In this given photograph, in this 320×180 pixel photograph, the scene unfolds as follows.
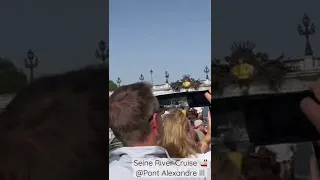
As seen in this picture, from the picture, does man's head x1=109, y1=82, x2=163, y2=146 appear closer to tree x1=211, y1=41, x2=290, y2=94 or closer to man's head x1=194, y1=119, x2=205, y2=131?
man's head x1=194, y1=119, x2=205, y2=131

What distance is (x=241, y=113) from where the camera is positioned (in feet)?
8.31

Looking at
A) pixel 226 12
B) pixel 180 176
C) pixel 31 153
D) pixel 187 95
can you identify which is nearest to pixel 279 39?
pixel 226 12

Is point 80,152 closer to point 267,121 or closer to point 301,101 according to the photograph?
point 267,121

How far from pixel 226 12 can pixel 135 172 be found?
0.99 metres

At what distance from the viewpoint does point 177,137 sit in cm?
282

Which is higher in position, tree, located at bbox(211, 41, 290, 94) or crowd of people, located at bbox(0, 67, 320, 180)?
tree, located at bbox(211, 41, 290, 94)

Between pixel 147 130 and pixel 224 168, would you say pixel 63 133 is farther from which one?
pixel 224 168

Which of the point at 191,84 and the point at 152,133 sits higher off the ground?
the point at 191,84

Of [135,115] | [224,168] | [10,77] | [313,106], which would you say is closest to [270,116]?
[313,106]

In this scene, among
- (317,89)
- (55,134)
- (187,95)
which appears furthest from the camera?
(187,95)

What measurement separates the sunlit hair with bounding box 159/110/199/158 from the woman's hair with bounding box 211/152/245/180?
0.72 ft

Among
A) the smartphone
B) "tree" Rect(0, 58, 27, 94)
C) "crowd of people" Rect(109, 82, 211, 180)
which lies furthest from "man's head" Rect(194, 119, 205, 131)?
"tree" Rect(0, 58, 27, 94)

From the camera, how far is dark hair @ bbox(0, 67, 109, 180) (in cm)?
262

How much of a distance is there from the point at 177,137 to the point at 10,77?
0.98 m
